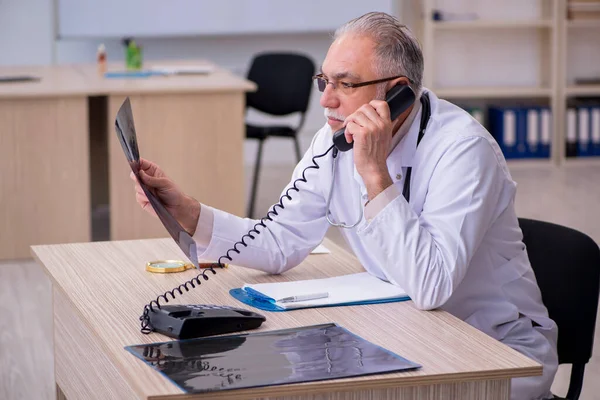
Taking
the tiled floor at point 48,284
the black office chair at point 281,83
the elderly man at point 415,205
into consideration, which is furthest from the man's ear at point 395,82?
the black office chair at point 281,83

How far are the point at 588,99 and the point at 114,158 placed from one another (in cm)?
415

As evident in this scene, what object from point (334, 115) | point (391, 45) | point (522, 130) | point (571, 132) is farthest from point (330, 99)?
point (571, 132)

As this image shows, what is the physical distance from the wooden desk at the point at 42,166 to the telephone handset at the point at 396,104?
304cm

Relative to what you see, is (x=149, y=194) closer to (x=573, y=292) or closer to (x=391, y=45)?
(x=391, y=45)

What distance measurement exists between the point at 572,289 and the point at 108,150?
3254 millimetres

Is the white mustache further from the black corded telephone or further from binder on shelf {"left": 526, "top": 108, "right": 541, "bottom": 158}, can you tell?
binder on shelf {"left": 526, "top": 108, "right": 541, "bottom": 158}

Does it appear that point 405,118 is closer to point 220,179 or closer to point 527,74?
point 220,179

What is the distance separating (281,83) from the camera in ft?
19.3

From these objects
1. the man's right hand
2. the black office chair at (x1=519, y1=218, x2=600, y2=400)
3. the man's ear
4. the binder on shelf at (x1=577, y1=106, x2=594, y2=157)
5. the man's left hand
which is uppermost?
the man's ear

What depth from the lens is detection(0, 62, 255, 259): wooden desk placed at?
4.71 meters

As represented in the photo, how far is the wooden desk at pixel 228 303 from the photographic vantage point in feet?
4.74

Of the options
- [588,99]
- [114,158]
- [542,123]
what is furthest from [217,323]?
[588,99]

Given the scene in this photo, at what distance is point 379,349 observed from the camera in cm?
156

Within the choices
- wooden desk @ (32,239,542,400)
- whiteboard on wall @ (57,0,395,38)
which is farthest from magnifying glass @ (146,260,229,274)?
whiteboard on wall @ (57,0,395,38)
